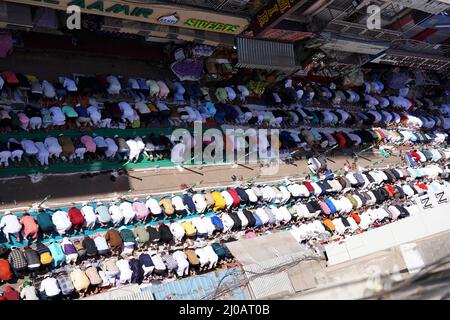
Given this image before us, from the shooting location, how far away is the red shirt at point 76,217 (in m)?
23.9

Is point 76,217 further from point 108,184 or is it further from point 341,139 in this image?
point 341,139

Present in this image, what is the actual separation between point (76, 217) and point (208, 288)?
785 centimetres

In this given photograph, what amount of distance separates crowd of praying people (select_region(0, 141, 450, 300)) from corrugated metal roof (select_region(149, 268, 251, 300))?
4238mm

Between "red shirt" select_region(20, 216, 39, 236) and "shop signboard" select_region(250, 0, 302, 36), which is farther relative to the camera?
"shop signboard" select_region(250, 0, 302, 36)

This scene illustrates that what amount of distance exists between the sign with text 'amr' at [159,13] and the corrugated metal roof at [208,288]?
13.8m

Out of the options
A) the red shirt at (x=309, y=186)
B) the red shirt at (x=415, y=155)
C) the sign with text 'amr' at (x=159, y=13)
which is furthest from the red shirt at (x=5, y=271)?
the red shirt at (x=415, y=155)

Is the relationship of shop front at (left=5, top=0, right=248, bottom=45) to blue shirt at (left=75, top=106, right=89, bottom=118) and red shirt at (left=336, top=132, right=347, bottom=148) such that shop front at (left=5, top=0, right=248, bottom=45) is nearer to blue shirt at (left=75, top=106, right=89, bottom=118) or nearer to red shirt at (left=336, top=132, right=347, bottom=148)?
blue shirt at (left=75, top=106, right=89, bottom=118)

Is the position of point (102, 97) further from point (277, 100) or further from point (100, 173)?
point (277, 100)

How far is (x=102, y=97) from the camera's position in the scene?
28.8 metres

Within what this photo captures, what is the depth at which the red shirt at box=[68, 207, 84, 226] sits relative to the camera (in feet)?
78.5

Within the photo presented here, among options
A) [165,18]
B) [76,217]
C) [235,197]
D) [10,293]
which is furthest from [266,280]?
[165,18]

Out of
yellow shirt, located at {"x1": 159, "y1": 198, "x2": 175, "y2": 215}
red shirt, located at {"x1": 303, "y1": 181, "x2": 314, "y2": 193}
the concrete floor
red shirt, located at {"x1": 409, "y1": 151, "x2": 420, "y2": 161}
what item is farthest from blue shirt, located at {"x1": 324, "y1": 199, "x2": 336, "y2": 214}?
red shirt, located at {"x1": 409, "y1": 151, "x2": 420, "y2": 161}
